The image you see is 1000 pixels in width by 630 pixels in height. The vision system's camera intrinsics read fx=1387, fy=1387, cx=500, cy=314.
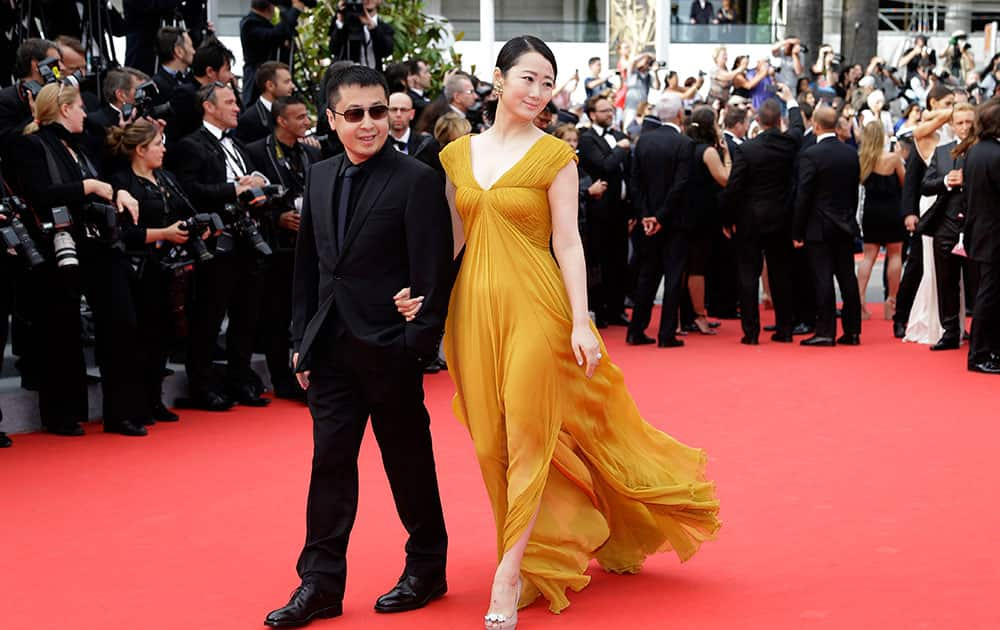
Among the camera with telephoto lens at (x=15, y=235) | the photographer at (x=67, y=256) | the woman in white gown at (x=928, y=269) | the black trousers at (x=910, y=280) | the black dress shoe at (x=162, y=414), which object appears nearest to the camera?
the camera with telephoto lens at (x=15, y=235)

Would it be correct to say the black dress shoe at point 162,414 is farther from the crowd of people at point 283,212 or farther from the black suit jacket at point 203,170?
the black suit jacket at point 203,170

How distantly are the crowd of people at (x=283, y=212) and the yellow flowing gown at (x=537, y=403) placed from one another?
6.42 ft

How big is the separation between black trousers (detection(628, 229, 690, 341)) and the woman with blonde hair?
1965 millimetres

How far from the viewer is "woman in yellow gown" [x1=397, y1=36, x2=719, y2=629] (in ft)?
14.0

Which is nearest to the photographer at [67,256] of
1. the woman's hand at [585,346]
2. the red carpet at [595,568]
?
the red carpet at [595,568]

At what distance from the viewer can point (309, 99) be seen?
1152cm

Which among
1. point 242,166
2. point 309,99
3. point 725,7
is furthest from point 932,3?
point 242,166

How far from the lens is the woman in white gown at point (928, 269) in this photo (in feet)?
35.0

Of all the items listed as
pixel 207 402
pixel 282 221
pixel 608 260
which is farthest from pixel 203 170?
pixel 608 260

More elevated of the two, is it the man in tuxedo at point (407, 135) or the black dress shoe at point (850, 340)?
the man in tuxedo at point (407, 135)

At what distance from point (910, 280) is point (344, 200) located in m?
7.96

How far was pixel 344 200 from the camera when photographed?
4.29 metres

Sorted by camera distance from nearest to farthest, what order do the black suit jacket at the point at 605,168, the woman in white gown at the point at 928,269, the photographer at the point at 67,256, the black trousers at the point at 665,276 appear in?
the photographer at the point at 67,256 → the woman in white gown at the point at 928,269 → the black trousers at the point at 665,276 → the black suit jacket at the point at 605,168

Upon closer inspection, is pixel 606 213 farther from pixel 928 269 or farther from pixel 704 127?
pixel 928 269
